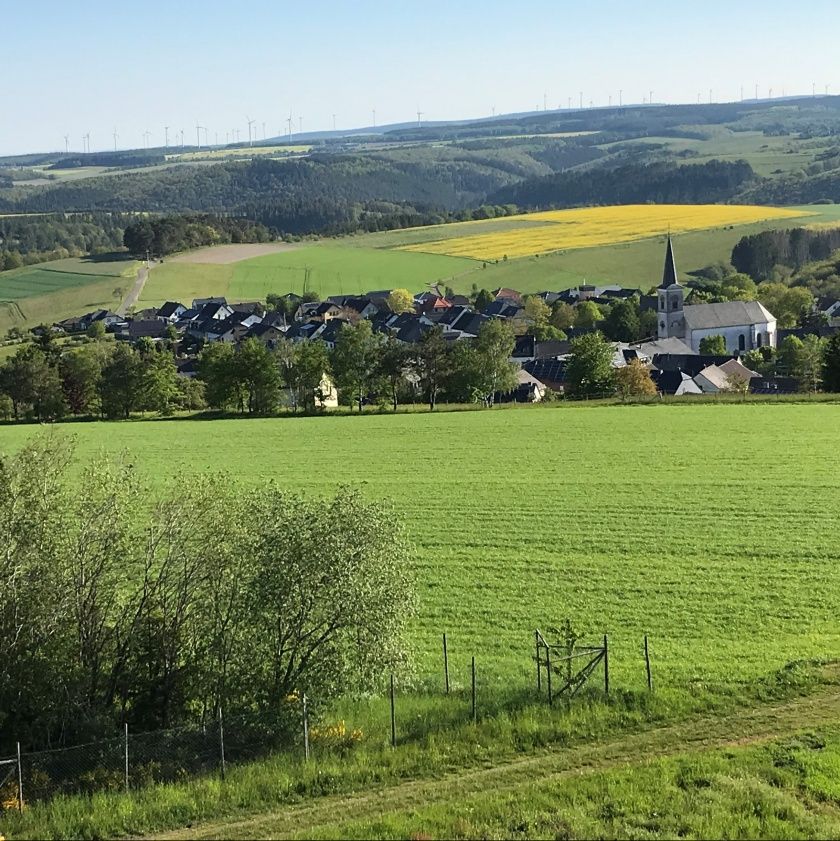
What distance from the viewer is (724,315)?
340 ft

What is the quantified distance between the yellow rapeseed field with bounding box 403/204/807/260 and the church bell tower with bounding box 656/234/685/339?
175ft

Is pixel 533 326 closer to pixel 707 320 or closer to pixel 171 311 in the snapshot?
pixel 707 320

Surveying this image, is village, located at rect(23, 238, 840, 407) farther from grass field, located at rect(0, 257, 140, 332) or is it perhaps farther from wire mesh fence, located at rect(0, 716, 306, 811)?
wire mesh fence, located at rect(0, 716, 306, 811)

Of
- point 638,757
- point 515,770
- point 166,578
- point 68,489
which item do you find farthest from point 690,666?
point 68,489

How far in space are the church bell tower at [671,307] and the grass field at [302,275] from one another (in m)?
46.4

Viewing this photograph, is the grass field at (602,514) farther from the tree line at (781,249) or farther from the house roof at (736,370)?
the tree line at (781,249)

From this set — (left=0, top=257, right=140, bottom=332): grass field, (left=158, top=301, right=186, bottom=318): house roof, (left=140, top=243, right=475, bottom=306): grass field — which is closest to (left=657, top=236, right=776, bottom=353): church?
(left=140, top=243, right=475, bottom=306): grass field

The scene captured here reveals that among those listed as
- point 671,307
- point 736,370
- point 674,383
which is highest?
point 671,307

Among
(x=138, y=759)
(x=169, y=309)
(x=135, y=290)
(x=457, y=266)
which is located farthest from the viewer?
(x=457, y=266)

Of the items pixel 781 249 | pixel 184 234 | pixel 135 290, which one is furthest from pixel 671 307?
pixel 184 234

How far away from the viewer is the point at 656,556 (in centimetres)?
2919

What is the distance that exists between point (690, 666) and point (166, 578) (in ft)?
32.9

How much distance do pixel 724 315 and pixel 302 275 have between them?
69.6 meters

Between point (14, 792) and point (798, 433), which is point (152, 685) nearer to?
point (14, 792)
